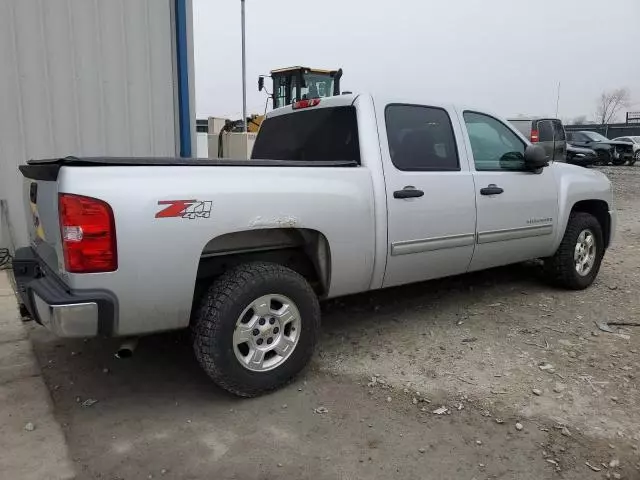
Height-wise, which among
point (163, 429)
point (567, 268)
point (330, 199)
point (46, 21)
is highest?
point (46, 21)

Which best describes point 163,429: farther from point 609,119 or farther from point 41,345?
point 609,119

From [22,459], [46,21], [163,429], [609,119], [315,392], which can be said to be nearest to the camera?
[22,459]

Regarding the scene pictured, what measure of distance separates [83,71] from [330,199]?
4.54 meters

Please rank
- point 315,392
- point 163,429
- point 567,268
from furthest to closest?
point 567,268
point 315,392
point 163,429

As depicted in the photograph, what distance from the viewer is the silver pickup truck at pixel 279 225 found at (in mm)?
2650

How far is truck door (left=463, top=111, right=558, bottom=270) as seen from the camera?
4391 millimetres

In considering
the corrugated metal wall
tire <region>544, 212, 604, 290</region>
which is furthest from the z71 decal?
the corrugated metal wall

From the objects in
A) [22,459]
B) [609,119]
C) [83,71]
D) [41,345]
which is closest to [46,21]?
[83,71]

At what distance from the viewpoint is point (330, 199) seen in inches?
133

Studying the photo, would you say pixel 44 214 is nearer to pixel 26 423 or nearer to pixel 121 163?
pixel 121 163

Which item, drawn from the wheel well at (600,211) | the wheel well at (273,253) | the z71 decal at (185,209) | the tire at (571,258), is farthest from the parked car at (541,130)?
the z71 decal at (185,209)

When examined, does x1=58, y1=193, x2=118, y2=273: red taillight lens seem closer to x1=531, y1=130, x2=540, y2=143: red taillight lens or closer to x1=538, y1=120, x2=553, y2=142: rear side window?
x1=538, y1=120, x2=553, y2=142: rear side window

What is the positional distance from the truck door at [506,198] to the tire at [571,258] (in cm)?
27

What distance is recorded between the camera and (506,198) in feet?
14.8
